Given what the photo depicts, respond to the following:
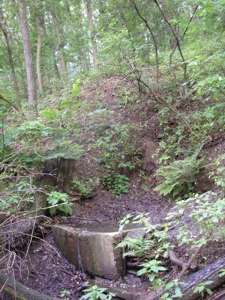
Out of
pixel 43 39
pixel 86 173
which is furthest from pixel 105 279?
pixel 43 39

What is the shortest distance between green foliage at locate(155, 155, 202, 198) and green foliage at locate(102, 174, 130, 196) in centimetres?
104

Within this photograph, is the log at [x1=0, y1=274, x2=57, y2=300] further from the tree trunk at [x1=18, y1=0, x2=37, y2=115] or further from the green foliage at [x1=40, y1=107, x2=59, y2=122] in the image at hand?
the tree trunk at [x1=18, y1=0, x2=37, y2=115]

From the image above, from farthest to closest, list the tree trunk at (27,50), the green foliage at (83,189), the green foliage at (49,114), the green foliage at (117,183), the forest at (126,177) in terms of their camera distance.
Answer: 1. the tree trunk at (27,50)
2. the green foliage at (49,114)
3. the green foliage at (117,183)
4. the green foliage at (83,189)
5. the forest at (126,177)

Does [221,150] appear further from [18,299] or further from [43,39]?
[43,39]

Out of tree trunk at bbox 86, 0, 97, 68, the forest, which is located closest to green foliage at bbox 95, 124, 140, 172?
the forest

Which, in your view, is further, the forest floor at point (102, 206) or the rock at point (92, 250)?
the forest floor at point (102, 206)

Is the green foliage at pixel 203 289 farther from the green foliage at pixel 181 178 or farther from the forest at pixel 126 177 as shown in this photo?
the green foliage at pixel 181 178

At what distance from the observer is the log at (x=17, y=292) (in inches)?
199

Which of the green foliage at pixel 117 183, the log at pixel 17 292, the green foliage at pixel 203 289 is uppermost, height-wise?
the green foliage at pixel 117 183

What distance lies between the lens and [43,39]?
16.7 m

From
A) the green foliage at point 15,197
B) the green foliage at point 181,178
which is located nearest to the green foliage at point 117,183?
the green foliage at point 181,178

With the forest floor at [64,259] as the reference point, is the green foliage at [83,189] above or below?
above

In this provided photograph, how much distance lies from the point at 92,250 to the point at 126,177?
2683 millimetres

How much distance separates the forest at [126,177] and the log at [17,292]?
0.05ft
